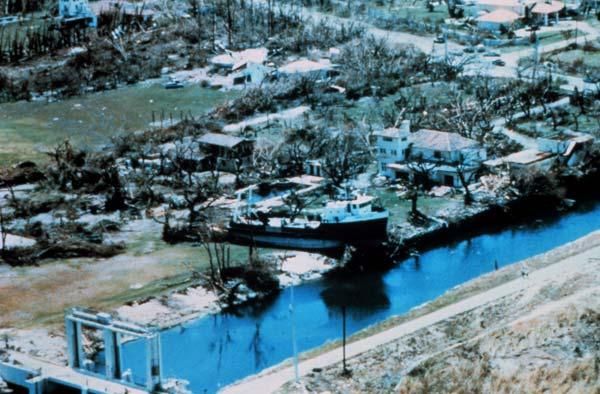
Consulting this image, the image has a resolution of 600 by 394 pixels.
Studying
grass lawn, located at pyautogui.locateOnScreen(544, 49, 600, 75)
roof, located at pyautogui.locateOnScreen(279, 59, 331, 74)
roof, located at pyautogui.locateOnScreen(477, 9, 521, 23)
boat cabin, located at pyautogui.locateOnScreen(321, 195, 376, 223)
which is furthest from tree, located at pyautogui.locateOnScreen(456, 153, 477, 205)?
roof, located at pyautogui.locateOnScreen(477, 9, 521, 23)

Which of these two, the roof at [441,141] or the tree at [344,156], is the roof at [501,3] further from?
the roof at [441,141]

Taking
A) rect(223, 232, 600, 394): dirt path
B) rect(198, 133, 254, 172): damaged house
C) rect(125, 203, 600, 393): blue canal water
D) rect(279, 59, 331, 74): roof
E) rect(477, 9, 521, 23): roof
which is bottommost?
rect(125, 203, 600, 393): blue canal water

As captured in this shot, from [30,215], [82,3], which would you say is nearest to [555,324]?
[30,215]

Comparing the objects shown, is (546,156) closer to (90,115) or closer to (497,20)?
(90,115)

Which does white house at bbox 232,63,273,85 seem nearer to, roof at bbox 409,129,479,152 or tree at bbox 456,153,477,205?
roof at bbox 409,129,479,152

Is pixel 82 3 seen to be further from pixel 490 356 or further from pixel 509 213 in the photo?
pixel 490 356

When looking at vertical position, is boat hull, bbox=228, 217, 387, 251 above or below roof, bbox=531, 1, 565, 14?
below

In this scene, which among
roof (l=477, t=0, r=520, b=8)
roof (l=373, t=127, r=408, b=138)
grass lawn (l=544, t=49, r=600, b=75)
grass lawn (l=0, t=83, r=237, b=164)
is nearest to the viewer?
roof (l=373, t=127, r=408, b=138)
